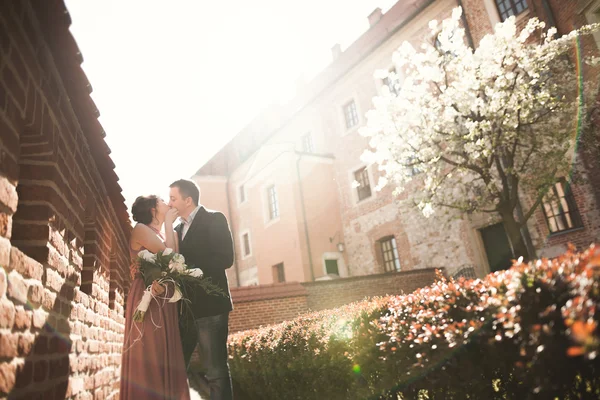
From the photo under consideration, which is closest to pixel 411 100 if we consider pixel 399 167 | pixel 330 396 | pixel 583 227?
pixel 399 167

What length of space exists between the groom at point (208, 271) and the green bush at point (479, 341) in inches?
49.7

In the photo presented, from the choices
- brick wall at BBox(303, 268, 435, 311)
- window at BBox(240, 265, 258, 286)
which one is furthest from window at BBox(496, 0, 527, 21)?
window at BBox(240, 265, 258, 286)

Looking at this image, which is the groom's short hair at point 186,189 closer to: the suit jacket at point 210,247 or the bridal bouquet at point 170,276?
the suit jacket at point 210,247

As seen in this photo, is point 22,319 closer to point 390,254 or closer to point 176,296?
point 176,296

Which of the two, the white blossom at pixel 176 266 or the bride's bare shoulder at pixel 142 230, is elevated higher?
the bride's bare shoulder at pixel 142 230

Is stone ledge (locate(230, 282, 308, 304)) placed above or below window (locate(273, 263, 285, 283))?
below

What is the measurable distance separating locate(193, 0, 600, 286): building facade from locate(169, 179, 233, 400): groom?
31.4 feet

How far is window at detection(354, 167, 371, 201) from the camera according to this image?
1997cm

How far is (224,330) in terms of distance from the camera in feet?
12.2

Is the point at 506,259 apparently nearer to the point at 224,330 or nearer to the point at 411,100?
the point at 411,100

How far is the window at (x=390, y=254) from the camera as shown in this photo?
18.3 meters

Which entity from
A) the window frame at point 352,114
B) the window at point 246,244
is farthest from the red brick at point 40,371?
the window at point 246,244

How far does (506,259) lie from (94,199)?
47.5ft

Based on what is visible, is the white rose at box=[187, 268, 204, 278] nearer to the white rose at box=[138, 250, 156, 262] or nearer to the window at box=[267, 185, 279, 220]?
the white rose at box=[138, 250, 156, 262]
